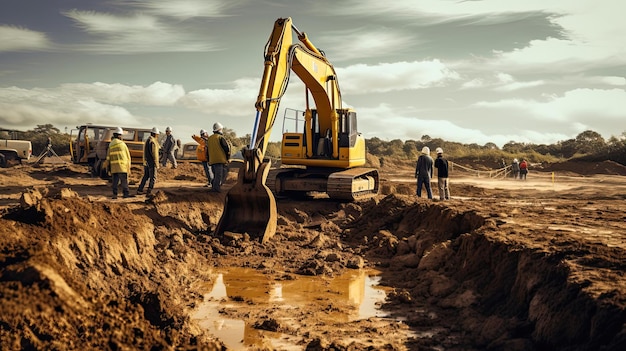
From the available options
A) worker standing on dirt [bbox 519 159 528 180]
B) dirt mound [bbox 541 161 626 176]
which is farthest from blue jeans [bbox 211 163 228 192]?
dirt mound [bbox 541 161 626 176]

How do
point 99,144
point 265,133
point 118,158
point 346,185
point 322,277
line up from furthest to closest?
point 99,144 → point 346,185 → point 118,158 → point 265,133 → point 322,277

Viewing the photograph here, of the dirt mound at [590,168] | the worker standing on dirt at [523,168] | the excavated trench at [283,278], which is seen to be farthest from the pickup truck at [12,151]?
the dirt mound at [590,168]

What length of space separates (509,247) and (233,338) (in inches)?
150

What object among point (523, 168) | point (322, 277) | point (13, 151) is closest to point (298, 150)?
point (322, 277)

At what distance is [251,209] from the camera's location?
35.7 ft

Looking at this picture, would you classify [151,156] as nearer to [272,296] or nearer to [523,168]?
[272,296]

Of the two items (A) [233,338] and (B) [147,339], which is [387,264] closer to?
(A) [233,338]

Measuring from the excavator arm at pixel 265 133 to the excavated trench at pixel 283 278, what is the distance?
0.57m

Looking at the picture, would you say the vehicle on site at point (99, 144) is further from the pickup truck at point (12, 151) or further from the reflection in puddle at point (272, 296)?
A: the reflection in puddle at point (272, 296)

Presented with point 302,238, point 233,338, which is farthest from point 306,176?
point 233,338

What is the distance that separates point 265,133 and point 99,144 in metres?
10.3

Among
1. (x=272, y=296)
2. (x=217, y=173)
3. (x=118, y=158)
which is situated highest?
(x=118, y=158)

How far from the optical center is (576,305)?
5.14 m

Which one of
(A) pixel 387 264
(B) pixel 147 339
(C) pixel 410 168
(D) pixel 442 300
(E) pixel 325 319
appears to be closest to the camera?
(B) pixel 147 339
